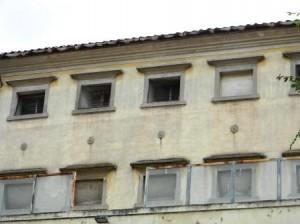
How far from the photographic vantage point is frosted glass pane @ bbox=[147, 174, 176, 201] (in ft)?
83.5

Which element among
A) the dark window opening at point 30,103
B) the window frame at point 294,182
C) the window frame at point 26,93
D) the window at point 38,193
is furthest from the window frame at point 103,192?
the window frame at point 294,182

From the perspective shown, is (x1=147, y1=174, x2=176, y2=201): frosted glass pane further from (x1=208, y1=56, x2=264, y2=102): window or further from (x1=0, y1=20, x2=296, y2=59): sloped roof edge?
(x1=0, y1=20, x2=296, y2=59): sloped roof edge

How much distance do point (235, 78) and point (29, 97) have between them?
6654mm

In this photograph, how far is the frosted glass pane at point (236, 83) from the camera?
28.7 m

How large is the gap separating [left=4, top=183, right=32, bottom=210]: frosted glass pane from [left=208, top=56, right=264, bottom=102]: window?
19.8 feet

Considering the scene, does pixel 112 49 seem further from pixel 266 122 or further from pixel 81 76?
pixel 266 122

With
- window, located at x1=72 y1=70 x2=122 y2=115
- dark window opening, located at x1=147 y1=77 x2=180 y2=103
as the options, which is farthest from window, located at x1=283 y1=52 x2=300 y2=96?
window, located at x1=72 y1=70 x2=122 y2=115

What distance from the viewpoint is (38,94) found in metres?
31.0

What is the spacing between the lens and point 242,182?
79.6 ft

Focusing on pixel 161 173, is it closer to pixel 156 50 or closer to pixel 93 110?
pixel 93 110

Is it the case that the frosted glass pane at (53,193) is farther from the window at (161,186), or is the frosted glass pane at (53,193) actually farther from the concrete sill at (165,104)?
the concrete sill at (165,104)

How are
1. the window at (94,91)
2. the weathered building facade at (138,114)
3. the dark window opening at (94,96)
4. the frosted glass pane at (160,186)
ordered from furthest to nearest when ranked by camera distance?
the dark window opening at (94,96)
the window at (94,91)
the weathered building facade at (138,114)
the frosted glass pane at (160,186)

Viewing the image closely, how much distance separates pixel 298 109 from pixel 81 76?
22.4ft

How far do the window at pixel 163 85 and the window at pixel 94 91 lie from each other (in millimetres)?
1001
